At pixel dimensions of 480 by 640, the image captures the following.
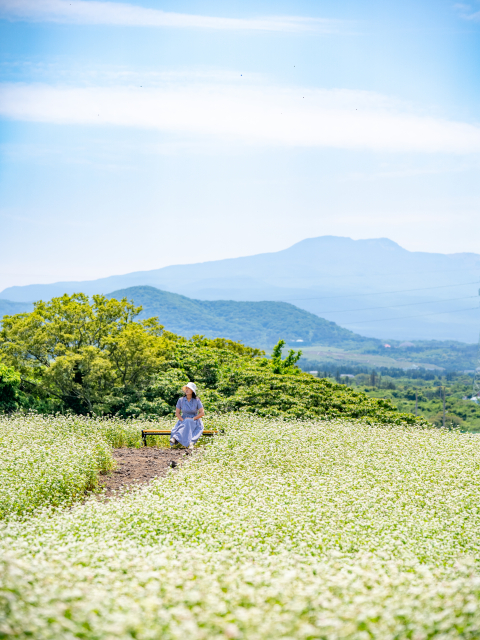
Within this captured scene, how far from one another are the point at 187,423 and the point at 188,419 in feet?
0.31

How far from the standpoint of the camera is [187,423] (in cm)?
1077

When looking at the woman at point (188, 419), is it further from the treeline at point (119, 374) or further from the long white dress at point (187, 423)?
the treeline at point (119, 374)

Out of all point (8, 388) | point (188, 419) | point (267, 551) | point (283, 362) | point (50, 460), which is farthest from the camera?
point (283, 362)

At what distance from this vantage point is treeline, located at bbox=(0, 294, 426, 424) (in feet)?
50.1

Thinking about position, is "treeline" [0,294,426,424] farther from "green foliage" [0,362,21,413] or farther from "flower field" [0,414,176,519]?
"flower field" [0,414,176,519]

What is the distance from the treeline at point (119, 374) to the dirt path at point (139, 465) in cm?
423

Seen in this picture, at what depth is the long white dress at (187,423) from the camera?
423 inches

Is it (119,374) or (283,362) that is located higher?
(283,362)

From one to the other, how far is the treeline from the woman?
12.8ft

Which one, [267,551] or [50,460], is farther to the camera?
[50,460]

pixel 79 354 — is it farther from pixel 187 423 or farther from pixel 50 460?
pixel 50 460

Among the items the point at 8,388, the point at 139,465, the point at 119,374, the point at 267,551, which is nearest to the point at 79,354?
the point at 119,374

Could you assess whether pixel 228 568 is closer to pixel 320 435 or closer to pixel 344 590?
pixel 344 590

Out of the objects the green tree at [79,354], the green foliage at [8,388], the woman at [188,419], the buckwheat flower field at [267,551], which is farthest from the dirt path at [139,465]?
the green foliage at [8,388]
